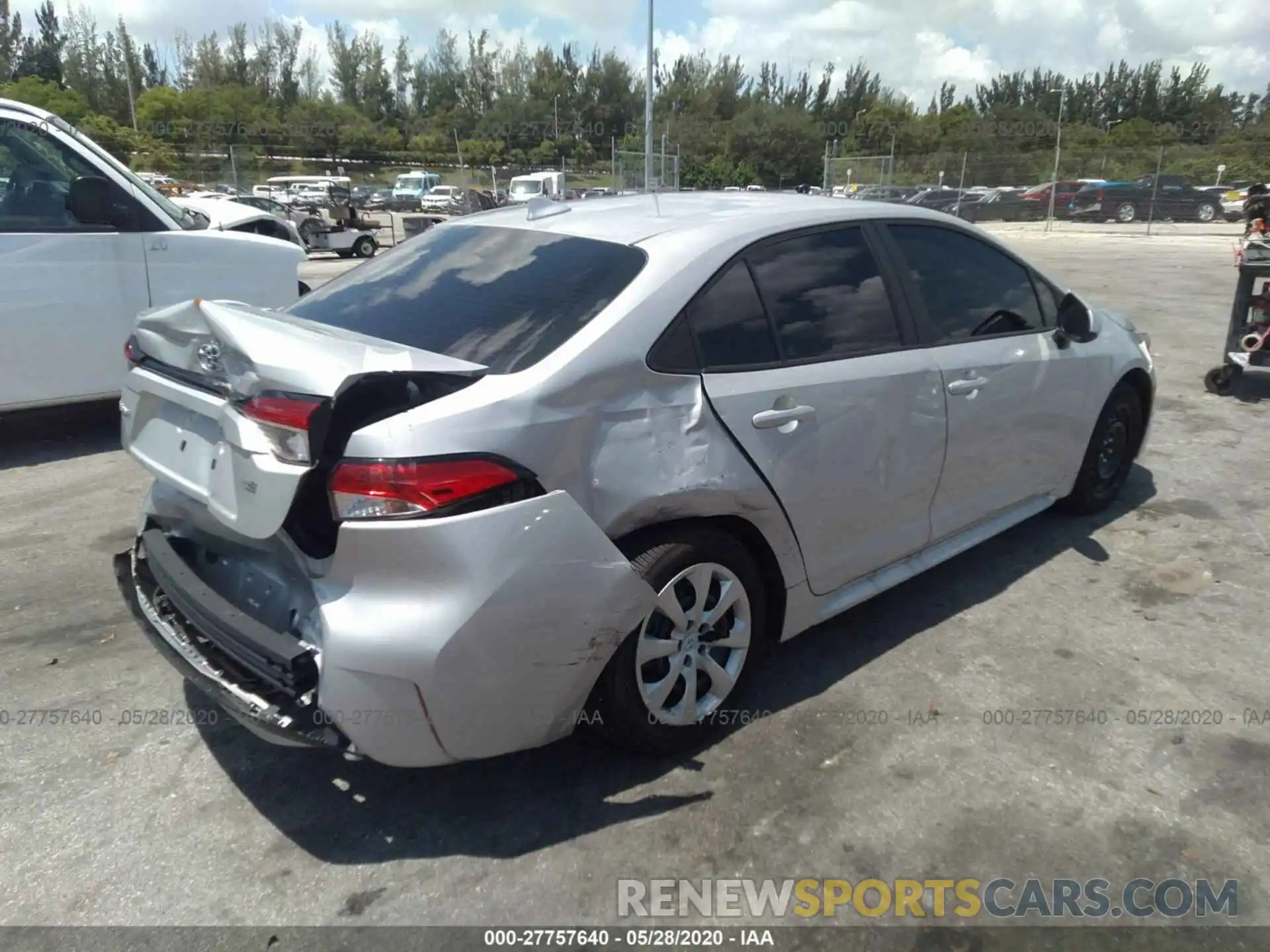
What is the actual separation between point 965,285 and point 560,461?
221 centimetres

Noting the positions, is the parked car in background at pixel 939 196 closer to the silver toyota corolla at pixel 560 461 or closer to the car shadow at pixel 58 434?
the car shadow at pixel 58 434

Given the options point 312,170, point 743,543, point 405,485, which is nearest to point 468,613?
point 405,485

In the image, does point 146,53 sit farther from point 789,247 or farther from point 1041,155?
point 789,247

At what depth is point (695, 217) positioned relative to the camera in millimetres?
3227

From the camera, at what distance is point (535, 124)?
80.0 m

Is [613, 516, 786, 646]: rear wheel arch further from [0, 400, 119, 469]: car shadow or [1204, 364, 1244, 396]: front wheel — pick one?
[1204, 364, 1244, 396]: front wheel

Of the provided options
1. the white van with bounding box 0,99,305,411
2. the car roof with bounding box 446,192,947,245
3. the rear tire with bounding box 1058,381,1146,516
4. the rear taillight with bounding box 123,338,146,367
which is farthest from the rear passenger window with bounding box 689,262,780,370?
the white van with bounding box 0,99,305,411

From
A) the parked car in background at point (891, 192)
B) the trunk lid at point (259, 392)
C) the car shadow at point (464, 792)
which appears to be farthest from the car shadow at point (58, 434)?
the parked car in background at point (891, 192)

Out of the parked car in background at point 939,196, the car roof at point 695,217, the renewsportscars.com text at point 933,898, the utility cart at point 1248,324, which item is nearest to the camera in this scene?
the renewsportscars.com text at point 933,898

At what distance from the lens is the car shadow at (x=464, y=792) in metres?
2.59

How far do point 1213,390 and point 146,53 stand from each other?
10148 cm

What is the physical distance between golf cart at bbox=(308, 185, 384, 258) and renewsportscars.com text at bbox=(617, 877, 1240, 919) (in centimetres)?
2295

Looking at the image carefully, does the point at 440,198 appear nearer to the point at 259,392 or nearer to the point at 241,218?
the point at 241,218

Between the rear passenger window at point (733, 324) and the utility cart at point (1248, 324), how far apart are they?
5.62 meters
